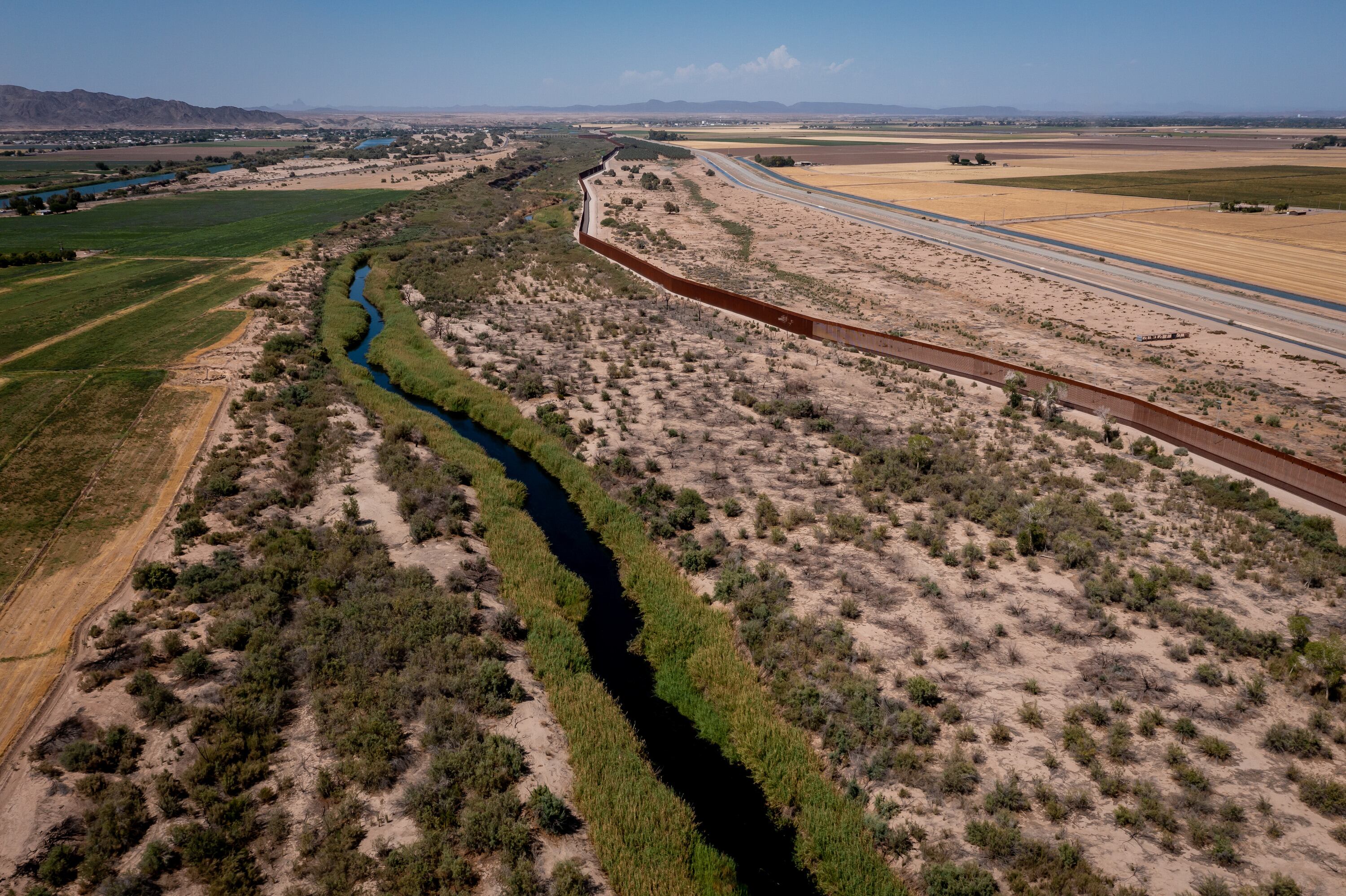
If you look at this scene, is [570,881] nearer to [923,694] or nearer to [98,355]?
[923,694]

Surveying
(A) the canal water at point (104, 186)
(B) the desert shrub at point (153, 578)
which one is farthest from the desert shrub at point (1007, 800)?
(A) the canal water at point (104, 186)

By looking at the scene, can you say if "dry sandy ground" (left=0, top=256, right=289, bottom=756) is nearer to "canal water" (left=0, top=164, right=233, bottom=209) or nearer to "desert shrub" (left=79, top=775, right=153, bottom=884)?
"desert shrub" (left=79, top=775, right=153, bottom=884)

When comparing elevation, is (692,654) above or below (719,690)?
above

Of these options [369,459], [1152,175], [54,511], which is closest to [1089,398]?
[369,459]

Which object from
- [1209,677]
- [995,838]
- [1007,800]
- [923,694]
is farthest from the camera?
[1209,677]

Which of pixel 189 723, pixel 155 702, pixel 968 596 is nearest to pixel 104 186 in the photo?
pixel 155 702

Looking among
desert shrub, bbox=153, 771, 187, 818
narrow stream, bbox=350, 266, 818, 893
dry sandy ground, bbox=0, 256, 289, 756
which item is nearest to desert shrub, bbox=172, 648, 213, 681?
dry sandy ground, bbox=0, 256, 289, 756

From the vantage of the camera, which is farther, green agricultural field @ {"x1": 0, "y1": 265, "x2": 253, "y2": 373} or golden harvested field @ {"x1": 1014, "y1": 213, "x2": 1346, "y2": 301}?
golden harvested field @ {"x1": 1014, "y1": 213, "x2": 1346, "y2": 301}
